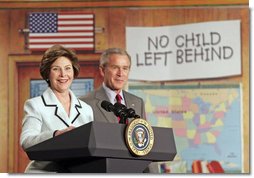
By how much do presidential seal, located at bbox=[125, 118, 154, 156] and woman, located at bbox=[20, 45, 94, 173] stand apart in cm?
53

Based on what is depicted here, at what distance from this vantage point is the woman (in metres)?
3.55

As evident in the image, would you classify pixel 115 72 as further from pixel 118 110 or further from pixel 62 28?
pixel 118 110

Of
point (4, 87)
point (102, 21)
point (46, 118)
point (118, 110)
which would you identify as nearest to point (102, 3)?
point (102, 21)

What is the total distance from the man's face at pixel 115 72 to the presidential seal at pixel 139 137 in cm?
161

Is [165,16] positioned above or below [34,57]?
above

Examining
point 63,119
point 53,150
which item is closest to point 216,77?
point 63,119

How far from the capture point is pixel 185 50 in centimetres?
528

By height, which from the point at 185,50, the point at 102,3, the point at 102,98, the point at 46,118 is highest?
the point at 102,3

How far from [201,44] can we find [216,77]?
292mm

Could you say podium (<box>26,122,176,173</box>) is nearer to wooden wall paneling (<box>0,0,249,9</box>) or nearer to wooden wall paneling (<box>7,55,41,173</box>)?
wooden wall paneling (<box>7,55,41,173</box>)

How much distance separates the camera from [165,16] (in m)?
5.26

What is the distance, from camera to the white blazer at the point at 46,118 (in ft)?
11.6

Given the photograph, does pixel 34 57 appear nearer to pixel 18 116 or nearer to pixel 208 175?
pixel 18 116

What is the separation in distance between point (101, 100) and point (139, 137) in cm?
145
